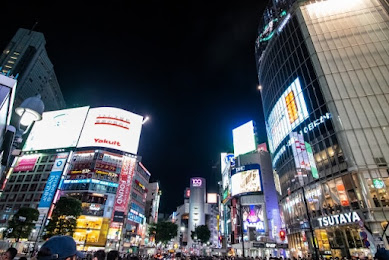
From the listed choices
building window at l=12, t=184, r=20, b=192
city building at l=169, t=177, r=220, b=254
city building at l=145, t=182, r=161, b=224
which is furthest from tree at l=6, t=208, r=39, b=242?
city building at l=169, t=177, r=220, b=254

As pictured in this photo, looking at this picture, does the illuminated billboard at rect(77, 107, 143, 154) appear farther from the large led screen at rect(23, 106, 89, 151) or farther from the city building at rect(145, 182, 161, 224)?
the city building at rect(145, 182, 161, 224)

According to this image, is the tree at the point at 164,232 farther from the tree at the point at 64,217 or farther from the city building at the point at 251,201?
the tree at the point at 64,217

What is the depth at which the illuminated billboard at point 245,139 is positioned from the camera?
64.2 meters

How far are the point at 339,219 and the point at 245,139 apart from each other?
129ft

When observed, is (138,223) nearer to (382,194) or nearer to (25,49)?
(382,194)

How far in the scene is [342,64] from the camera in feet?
123

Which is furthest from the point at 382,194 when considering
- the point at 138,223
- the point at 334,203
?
the point at 138,223

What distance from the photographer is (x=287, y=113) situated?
4506 centimetres

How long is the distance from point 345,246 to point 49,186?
6131cm

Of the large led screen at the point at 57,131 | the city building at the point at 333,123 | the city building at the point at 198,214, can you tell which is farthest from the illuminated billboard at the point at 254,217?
the city building at the point at 198,214

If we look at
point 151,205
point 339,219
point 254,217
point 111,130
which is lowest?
point 339,219

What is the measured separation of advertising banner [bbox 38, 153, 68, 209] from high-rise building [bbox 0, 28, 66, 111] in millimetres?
38967

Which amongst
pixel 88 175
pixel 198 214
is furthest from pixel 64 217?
pixel 198 214

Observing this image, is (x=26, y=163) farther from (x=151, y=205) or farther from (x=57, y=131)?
(x=151, y=205)
